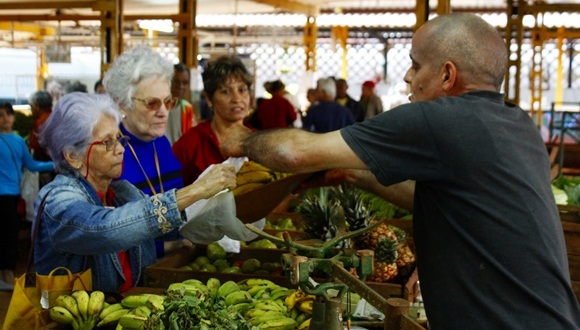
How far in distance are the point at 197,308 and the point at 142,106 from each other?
139 centimetres

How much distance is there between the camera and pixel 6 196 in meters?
6.82

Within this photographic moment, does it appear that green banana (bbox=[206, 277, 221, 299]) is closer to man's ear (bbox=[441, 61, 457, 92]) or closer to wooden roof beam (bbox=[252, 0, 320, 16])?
man's ear (bbox=[441, 61, 457, 92])

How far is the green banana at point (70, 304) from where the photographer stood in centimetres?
265

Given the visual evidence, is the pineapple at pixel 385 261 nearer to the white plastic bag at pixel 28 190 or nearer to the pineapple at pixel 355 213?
the pineapple at pixel 355 213

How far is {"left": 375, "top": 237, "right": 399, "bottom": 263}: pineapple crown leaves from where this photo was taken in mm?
3519

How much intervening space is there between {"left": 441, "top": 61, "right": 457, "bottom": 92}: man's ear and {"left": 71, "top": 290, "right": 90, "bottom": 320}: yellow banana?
51.2 inches

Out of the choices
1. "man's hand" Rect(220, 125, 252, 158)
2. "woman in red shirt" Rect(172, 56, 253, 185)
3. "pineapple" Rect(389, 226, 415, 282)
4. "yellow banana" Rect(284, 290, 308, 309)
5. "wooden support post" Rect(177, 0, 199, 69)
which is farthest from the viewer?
"wooden support post" Rect(177, 0, 199, 69)

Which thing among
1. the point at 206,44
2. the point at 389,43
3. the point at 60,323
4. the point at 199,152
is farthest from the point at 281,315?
the point at 206,44

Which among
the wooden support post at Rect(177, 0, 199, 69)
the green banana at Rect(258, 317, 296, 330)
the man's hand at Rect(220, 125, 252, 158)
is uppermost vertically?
the wooden support post at Rect(177, 0, 199, 69)

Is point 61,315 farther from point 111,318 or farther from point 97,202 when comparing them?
A: point 97,202

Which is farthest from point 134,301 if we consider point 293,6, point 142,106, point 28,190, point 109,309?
point 293,6

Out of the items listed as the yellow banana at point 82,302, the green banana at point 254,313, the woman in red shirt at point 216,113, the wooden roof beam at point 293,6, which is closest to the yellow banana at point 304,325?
the green banana at point 254,313

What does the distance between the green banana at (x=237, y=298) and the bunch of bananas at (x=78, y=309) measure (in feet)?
1.41

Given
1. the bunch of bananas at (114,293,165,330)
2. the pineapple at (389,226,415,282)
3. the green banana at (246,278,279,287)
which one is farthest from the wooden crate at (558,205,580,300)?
the bunch of bananas at (114,293,165,330)
